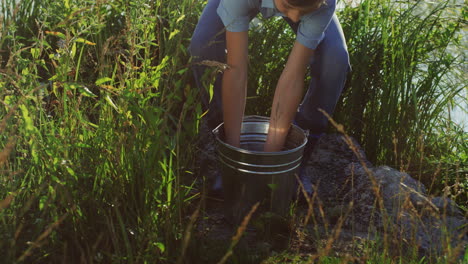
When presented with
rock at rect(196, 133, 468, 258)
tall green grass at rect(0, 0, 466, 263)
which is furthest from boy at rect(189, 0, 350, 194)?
rock at rect(196, 133, 468, 258)

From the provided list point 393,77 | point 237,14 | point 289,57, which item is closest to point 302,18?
point 289,57

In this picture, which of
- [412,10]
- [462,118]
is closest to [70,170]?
[412,10]

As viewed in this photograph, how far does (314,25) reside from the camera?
2232 mm

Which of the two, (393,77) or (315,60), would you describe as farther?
(393,77)

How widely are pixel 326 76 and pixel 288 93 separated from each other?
1.22ft

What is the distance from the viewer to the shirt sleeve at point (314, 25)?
223cm

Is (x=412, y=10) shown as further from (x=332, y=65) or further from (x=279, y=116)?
(x=279, y=116)

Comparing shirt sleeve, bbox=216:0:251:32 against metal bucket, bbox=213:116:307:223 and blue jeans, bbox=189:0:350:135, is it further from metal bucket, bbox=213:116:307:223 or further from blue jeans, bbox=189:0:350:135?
metal bucket, bbox=213:116:307:223

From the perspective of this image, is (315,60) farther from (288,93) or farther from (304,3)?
(304,3)

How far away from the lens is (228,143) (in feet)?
7.89

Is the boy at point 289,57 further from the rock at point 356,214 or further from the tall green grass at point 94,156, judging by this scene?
the rock at point 356,214

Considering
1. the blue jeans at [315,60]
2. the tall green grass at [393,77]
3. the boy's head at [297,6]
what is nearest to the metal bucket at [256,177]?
the blue jeans at [315,60]

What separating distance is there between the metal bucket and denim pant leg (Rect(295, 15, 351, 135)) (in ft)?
1.05

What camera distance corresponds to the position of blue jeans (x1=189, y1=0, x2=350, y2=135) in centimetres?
254
